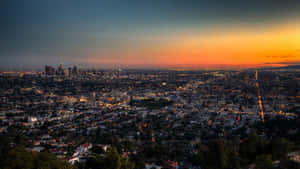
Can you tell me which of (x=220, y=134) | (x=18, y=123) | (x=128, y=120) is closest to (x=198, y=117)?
(x=220, y=134)

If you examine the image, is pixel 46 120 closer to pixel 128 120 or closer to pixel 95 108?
pixel 95 108

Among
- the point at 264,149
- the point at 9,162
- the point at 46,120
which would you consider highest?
the point at 9,162

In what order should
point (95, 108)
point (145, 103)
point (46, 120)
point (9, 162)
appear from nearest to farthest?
point (9, 162)
point (46, 120)
point (95, 108)
point (145, 103)

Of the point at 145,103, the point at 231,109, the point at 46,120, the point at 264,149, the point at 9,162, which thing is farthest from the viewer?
the point at 145,103

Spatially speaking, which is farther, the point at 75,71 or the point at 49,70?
the point at 75,71

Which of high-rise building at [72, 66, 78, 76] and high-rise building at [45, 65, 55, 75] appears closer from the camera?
high-rise building at [45, 65, 55, 75]

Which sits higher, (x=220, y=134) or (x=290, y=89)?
(x=290, y=89)

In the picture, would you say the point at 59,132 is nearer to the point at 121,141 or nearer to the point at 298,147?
the point at 121,141

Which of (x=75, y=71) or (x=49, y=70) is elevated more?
(x=49, y=70)

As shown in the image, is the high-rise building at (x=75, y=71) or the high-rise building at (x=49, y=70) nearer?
the high-rise building at (x=49, y=70)

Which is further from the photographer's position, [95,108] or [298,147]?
[95,108]
